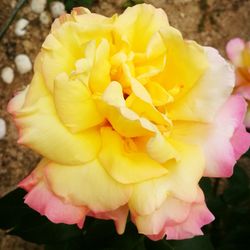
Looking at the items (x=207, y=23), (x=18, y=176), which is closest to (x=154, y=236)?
(x=18, y=176)

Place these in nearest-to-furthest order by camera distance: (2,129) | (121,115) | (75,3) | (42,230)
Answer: (121,115), (42,230), (2,129), (75,3)

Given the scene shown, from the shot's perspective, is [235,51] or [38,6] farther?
[38,6]

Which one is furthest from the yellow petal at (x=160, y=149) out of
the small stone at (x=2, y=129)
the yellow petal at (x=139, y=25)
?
the small stone at (x=2, y=129)

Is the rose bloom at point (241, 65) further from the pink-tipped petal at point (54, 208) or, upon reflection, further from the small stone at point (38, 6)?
the small stone at point (38, 6)

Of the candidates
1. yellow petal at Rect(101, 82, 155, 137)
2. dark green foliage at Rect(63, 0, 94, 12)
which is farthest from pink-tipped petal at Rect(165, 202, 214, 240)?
dark green foliage at Rect(63, 0, 94, 12)

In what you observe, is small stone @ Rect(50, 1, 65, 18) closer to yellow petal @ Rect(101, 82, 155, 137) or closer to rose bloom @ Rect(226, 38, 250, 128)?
rose bloom @ Rect(226, 38, 250, 128)

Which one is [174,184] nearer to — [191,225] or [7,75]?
[191,225]

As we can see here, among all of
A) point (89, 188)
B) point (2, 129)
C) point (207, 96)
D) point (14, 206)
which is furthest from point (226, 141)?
point (2, 129)
